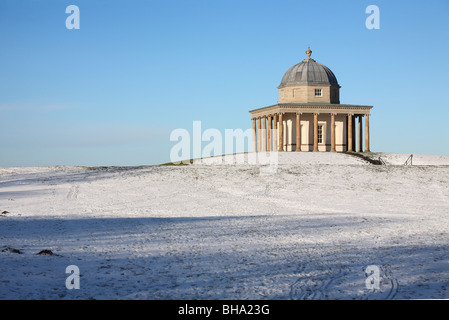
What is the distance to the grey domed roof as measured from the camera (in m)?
49.2

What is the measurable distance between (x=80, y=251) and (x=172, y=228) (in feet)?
14.5

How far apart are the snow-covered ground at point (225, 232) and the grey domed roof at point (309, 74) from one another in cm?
1891

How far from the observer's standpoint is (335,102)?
50.3m

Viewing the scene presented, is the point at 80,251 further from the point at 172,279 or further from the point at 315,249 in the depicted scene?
the point at 315,249

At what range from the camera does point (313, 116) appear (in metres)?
49.6

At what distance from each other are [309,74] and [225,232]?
36.5 m

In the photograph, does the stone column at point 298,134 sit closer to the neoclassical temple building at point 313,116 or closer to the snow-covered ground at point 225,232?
the neoclassical temple building at point 313,116
